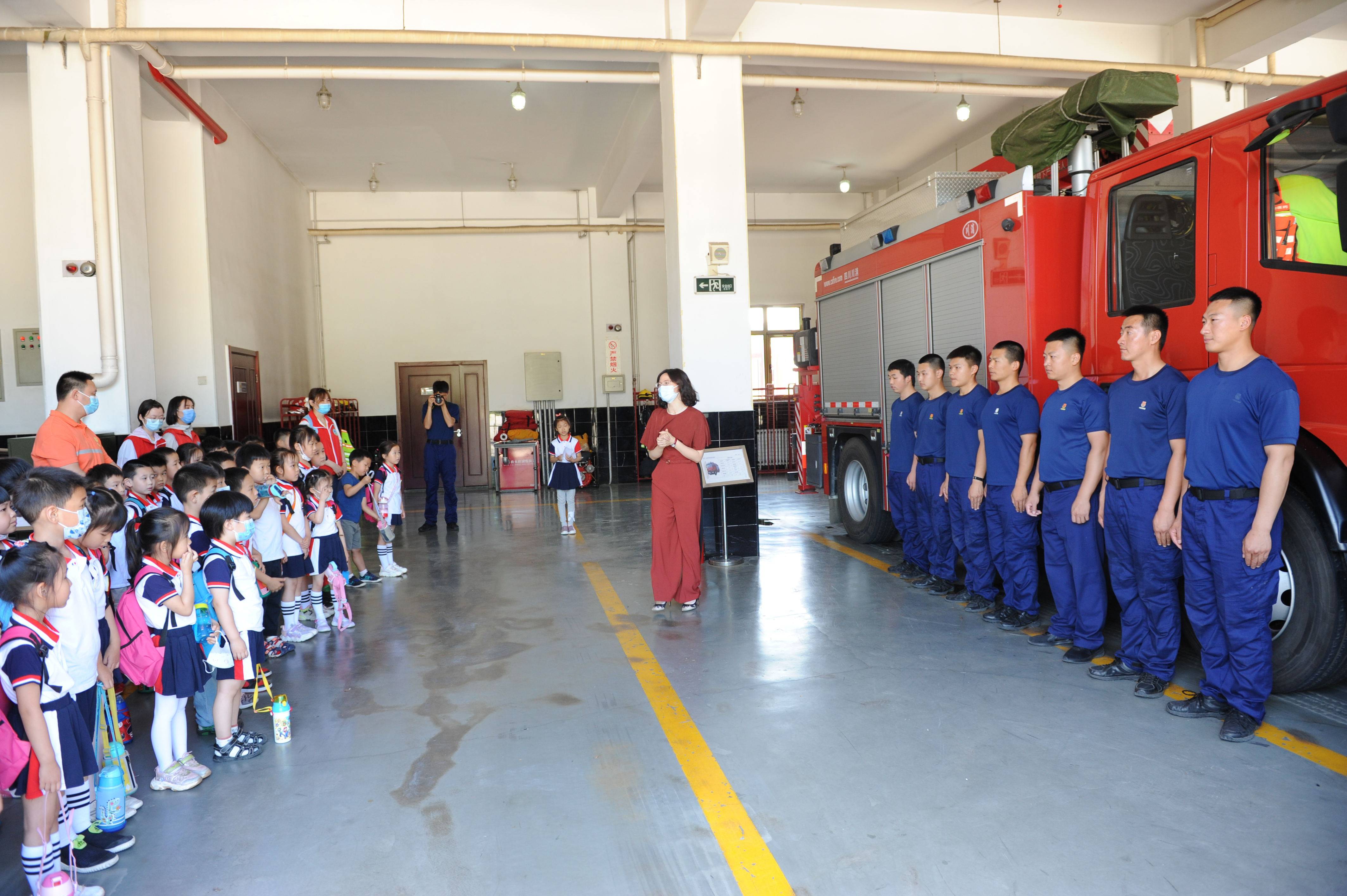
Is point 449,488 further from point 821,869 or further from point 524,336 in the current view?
point 821,869

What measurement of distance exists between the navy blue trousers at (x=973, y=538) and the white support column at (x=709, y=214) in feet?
7.63

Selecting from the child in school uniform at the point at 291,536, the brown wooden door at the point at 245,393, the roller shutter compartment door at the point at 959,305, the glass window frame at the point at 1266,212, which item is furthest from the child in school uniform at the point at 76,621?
the brown wooden door at the point at 245,393

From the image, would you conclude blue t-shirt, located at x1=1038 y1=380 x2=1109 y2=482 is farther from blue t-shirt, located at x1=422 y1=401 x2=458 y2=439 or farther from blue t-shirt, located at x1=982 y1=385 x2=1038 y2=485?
blue t-shirt, located at x1=422 y1=401 x2=458 y2=439

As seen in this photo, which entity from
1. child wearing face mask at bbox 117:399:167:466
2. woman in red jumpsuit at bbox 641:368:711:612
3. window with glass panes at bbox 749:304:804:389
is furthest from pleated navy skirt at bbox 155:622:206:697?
window with glass panes at bbox 749:304:804:389

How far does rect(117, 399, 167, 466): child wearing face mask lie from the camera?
607 cm

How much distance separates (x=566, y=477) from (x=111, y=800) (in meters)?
6.70

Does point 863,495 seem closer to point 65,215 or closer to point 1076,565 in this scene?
point 1076,565

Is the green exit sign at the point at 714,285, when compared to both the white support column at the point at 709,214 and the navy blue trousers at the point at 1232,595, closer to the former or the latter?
the white support column at the point at 709,214

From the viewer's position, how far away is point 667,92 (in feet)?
24.7

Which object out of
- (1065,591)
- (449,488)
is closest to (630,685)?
(1065,591)

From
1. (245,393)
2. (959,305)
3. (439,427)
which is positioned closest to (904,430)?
(959,305)

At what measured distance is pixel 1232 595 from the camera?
3436mm

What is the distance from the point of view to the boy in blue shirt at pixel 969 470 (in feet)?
17.9

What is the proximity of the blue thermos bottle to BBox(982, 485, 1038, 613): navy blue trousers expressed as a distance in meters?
4.56
